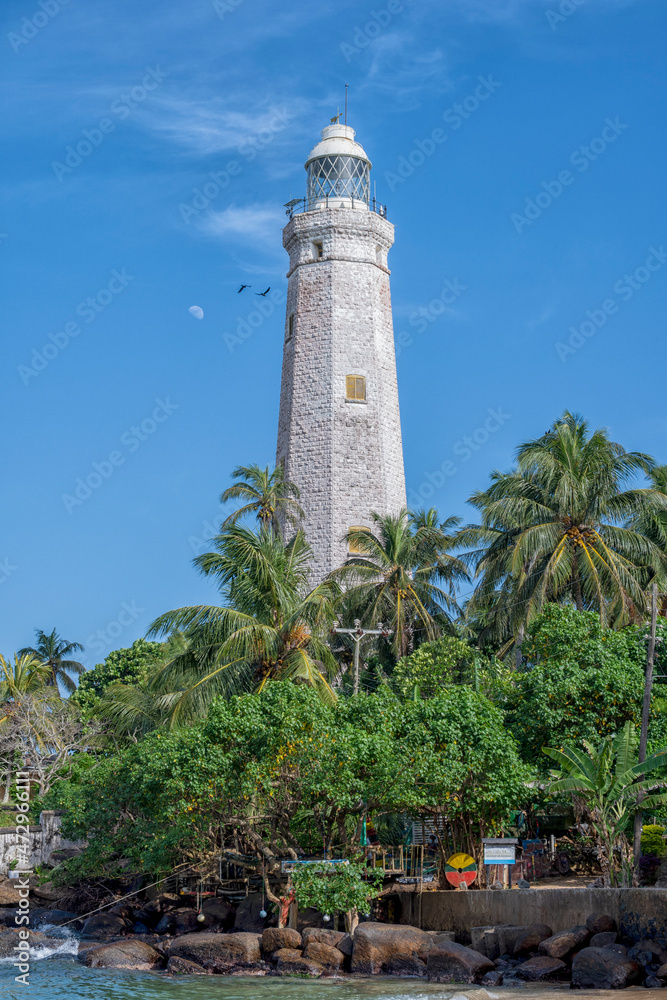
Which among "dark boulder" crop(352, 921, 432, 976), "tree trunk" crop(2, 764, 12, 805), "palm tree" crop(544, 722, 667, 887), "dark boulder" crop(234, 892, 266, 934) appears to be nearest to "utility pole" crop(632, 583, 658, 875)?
"palm tree" crop(544, 722, 667, 887)

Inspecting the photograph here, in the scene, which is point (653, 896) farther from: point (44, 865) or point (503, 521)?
point (44, 865)

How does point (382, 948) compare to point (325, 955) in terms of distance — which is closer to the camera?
point (382, 948)

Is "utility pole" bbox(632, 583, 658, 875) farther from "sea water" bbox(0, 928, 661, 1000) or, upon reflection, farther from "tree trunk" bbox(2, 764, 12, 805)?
"tree trunk" bbox(2, 764, 12, 805)

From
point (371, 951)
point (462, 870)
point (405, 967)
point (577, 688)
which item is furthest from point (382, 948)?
point (577, 688)

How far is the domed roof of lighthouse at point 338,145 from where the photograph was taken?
43.6 meters

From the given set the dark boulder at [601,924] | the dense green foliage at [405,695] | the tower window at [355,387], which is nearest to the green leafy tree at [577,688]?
the dense green foliage at [405,695]

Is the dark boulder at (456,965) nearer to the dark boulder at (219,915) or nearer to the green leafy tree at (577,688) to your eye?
the green leafy tree at (577,688)

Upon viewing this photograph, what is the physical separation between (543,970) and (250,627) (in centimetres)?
1071

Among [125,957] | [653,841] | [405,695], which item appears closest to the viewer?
[125,957]

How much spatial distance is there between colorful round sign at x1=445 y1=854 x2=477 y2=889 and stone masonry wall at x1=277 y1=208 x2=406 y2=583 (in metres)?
15.7

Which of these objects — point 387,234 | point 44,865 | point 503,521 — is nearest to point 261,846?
point 503,521

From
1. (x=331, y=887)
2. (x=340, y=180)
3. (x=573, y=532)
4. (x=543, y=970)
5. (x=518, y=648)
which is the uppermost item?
(x=340, y=180)

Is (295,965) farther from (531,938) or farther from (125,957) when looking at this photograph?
(531,938)

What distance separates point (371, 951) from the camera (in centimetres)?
2155
